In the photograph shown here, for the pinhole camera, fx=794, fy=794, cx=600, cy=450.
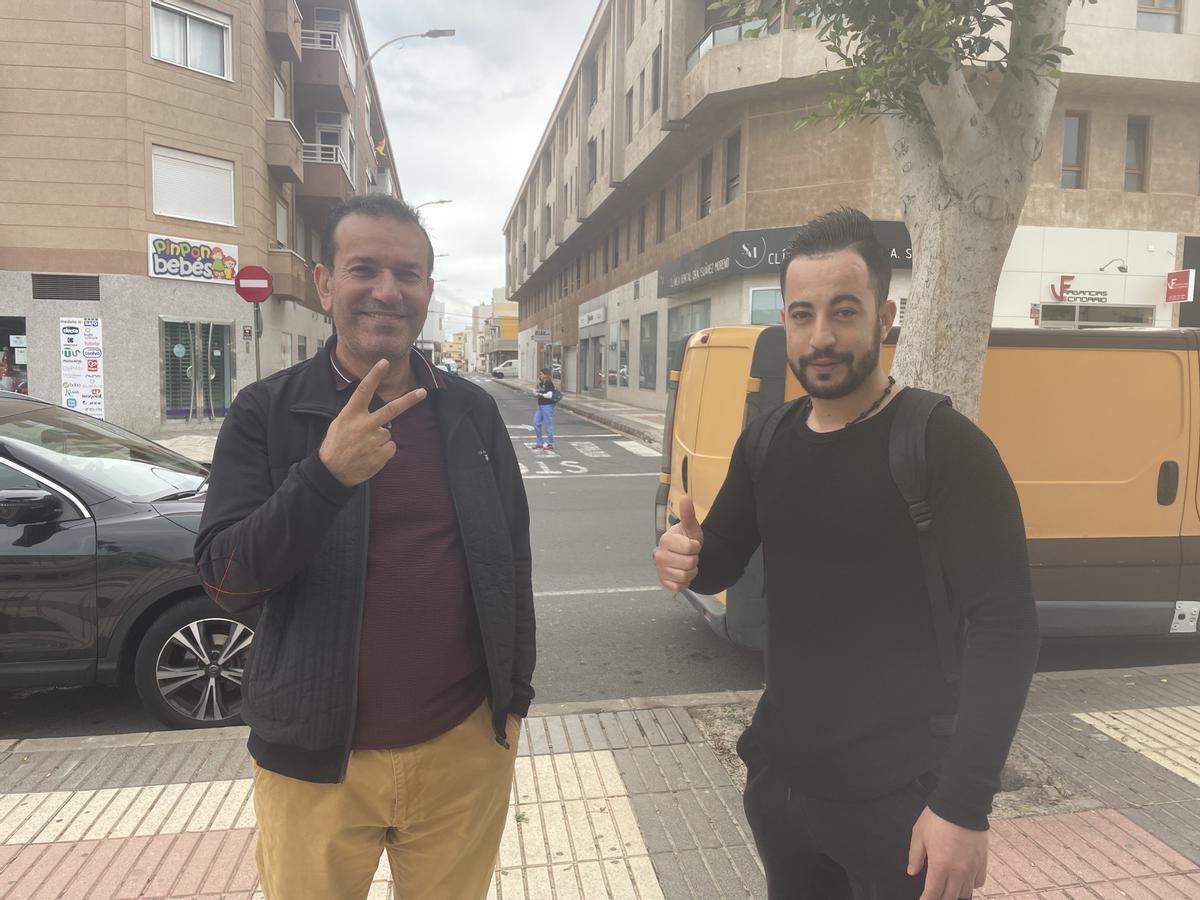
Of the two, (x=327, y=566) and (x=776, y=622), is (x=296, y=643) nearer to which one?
(x=327, y=566)

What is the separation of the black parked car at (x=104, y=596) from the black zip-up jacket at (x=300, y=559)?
2.41 metres

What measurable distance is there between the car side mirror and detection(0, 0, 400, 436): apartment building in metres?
14.4

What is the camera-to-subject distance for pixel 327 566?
1663 mm

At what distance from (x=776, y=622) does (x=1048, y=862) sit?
1855mm

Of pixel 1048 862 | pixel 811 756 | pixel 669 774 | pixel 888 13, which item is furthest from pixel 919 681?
pixel 888 13

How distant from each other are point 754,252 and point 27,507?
1759 cm

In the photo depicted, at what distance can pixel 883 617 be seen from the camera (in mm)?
1635

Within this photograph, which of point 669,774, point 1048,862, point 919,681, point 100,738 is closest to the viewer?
point 919,681

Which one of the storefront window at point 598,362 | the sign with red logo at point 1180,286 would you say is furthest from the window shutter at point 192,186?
the sign with red logo at point 1180,286

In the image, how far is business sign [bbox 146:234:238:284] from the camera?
1845 cm

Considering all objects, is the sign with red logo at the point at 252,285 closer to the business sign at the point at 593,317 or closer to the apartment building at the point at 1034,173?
the apartment building at the point at 1034,173

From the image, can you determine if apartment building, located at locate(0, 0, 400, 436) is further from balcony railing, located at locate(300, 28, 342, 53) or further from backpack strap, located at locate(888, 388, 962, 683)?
backpack strap, located at locate(888, 388, 962, 683)

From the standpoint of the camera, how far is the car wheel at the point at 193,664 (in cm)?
385

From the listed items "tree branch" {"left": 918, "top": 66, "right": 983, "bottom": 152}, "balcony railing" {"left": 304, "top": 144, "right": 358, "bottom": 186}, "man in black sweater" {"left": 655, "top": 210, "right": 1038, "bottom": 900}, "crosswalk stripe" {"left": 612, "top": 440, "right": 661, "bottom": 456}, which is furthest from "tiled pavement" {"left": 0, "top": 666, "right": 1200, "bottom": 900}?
"balcony railing" {"left": 304, "top": 144, "right": 358, "bottom": 186}
